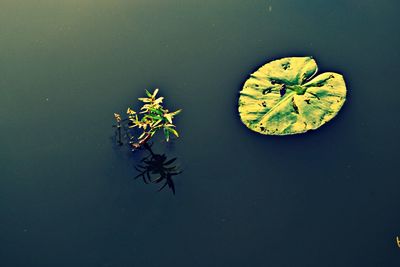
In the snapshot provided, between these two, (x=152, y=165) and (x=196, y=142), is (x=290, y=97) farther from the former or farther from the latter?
(x=152, y=165)

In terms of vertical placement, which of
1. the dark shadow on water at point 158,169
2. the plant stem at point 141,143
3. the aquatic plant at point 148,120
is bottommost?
the dark shadow on water at point 158,169

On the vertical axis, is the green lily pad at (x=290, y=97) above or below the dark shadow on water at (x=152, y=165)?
above

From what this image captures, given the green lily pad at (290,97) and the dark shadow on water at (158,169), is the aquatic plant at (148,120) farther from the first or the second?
the green lily pad at (290,97)

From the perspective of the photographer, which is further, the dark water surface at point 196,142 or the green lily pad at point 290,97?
the green lily pad at point 290,97

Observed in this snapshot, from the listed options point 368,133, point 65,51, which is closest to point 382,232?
point 368,133

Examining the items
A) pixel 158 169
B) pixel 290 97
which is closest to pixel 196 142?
pixel 158 169

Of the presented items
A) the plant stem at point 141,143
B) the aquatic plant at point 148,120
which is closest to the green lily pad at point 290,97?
the aquatic plant at point 148,120
